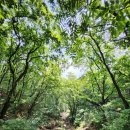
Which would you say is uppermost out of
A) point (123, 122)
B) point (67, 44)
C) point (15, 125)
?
point (67, 44)

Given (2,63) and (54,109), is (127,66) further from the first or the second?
(54,109)

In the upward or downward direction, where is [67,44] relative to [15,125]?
upward

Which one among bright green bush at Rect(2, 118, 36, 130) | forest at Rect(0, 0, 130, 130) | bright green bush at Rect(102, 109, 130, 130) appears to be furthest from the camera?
bright green bush at Rect(2, 118, 36, 130)

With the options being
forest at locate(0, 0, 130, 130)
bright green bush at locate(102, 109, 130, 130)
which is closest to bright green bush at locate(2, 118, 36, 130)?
forest at locate(0, 0, 130, 130)

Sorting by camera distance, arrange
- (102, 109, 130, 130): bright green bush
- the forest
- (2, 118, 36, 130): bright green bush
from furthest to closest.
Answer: (2, 118, 36, 130): bright green bush → (102, 109, 130, 130): bright green bush → the forest

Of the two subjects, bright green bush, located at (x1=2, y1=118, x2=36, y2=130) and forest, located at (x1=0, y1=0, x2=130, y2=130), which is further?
bright green bush, located at (x1=2, y1=118, x2=36, y2=130)

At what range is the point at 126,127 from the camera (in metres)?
10.6

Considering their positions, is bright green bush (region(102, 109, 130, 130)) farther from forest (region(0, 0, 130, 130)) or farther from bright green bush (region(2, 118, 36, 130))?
bright green bush (region(2, 118, 36, 130))

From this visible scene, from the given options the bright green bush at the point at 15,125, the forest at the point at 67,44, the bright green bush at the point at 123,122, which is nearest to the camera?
the forest at the point at 67,44

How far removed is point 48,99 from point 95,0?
3702 cm

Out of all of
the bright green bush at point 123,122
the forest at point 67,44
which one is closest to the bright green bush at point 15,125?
the forest at point 67,44

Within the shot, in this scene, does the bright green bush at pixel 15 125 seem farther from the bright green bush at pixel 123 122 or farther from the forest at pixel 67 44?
the bright green bush at pixel 123 122

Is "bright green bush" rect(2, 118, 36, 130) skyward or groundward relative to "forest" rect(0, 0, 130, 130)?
groundward

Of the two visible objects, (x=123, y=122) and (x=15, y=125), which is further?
(x=15, y=125)
